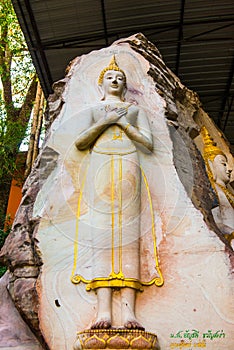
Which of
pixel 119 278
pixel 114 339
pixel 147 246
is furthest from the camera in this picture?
pixel 147 246

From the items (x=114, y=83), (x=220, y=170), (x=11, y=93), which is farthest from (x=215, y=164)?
(x=11, y=93)

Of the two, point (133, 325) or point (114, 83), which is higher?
point (114, 83)

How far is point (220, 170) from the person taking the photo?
6820mm

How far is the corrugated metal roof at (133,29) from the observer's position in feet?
26.3

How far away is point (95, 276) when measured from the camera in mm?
3998

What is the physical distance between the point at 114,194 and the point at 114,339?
135 cm

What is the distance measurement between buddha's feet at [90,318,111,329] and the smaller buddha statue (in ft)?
8.85

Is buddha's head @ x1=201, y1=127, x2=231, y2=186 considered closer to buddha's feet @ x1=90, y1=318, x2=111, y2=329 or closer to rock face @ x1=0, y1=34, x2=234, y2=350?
rock face @ x1=0, y1=34, x2=234, y2=350

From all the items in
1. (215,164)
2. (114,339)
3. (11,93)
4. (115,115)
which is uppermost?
(11,93)

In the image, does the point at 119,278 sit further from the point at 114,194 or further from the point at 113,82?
the point at 113,82

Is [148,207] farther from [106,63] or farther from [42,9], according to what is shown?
[42,9]

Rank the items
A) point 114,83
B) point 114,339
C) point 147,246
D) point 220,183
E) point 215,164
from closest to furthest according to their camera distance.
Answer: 1. point 114,339
2. point 147,246
3. point 114,83
4. point 220,183
5. point 215,164

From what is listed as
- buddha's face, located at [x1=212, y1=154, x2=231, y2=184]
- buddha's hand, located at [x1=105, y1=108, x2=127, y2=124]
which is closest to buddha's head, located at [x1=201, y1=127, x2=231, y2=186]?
buddha's face, located at [x1=212, y1=154, x2=231, y2=184]

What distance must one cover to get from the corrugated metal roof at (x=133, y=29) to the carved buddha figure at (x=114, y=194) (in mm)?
3513
